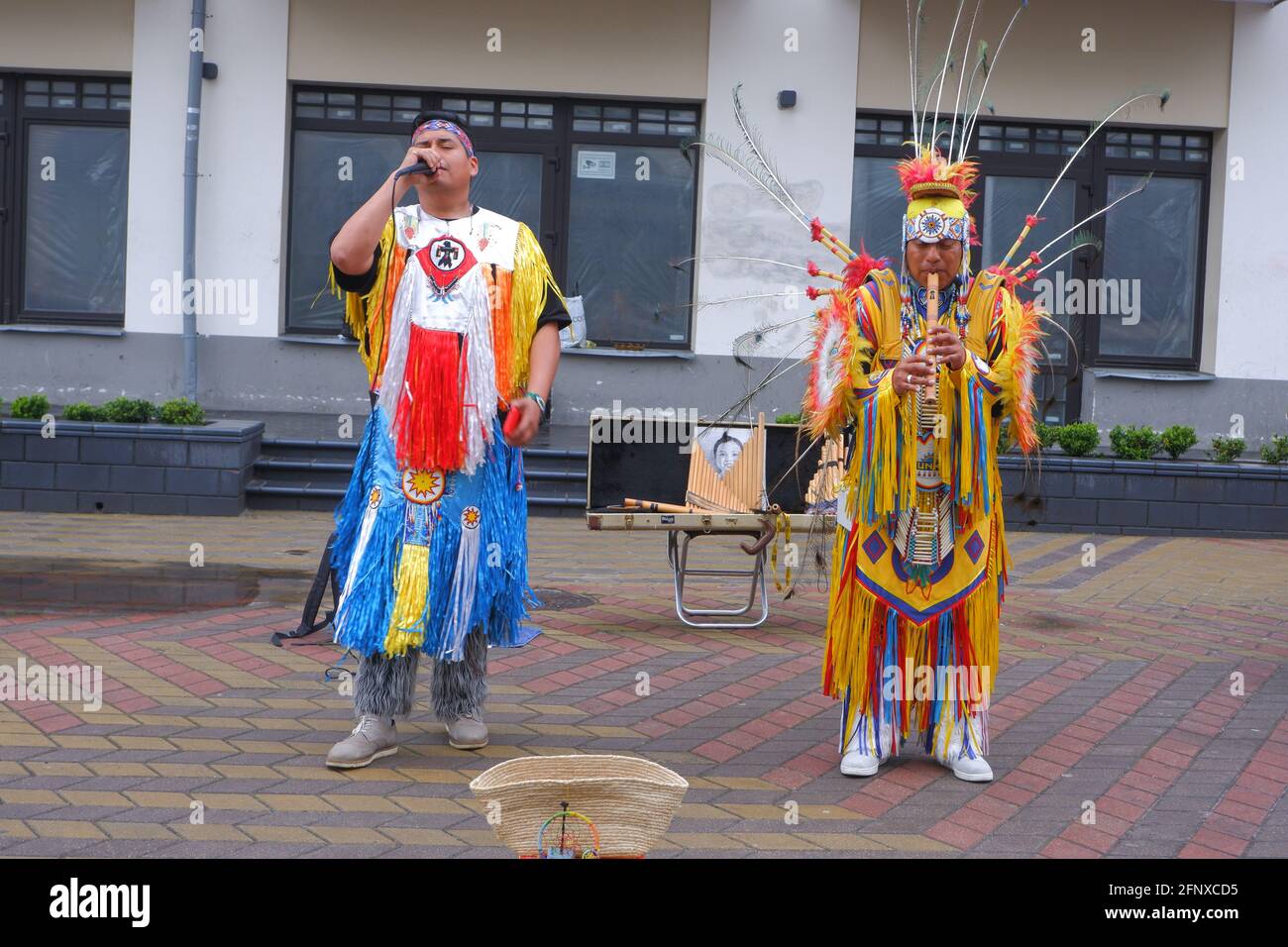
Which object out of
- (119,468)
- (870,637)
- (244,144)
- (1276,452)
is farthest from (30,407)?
(1276,452)

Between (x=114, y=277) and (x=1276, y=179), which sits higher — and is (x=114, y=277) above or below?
below

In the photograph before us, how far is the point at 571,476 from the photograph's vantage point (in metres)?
11.3

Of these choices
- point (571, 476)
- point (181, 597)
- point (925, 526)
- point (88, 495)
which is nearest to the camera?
point (925, 526)

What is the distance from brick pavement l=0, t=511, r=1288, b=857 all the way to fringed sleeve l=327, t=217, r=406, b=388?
140 cm

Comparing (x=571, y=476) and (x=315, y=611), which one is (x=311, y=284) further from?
(x=315, y=611)

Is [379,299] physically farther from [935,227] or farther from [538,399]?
[935,227]

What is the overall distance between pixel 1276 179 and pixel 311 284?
894 centimetres

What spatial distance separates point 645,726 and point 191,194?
877cm

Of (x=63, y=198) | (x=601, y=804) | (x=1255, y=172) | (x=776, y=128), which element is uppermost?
(x=776, y=128)

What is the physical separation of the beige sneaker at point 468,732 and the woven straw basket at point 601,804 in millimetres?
1692

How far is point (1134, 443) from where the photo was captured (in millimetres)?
11016

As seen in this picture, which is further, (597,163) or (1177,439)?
(597,163)
